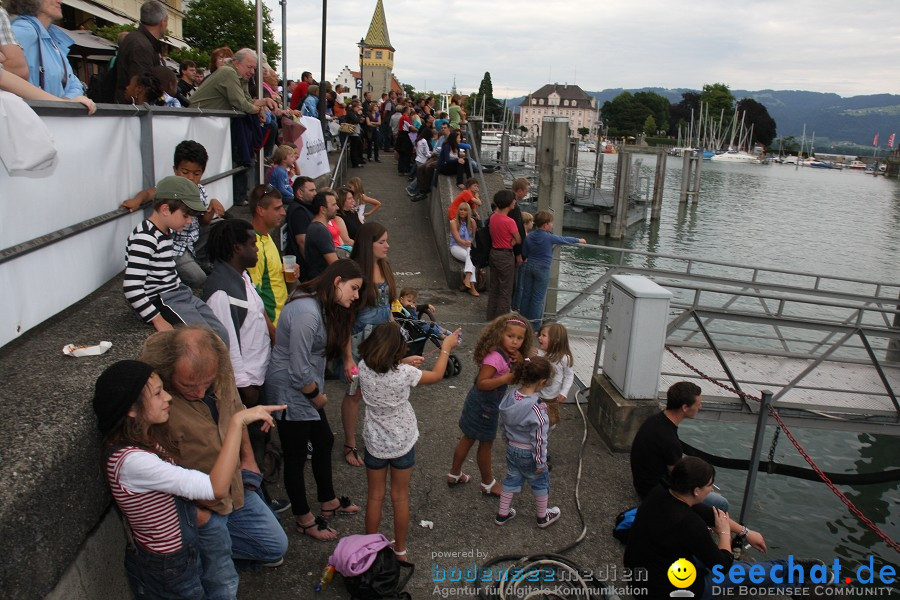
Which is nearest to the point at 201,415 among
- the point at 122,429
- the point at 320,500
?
the point at 122,429

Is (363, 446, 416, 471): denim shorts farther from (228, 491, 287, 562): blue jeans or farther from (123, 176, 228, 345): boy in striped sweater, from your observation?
(123, 176, 228, 345): boy in striped sweater

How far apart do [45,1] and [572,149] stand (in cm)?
4401

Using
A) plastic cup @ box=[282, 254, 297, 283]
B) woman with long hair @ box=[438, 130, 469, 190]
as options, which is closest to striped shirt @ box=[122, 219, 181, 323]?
plastic cup @ box=[282, 254, 297, 283]

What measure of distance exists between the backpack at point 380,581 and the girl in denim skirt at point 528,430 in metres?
1.08

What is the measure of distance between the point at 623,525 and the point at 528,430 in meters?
0.92

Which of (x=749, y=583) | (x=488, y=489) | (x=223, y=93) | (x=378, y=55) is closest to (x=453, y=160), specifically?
(x=223, y=93)

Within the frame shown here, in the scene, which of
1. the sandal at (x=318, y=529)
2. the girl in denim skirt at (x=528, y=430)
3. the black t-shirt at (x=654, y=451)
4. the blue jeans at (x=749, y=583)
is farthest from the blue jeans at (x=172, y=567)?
the black t-shirt at (x=654, y=451)

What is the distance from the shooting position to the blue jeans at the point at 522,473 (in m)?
4.42

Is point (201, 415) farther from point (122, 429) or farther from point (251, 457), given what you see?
point (251, 457)

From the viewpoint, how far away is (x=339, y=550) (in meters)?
3.71

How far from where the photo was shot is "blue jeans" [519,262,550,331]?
28.8 ft

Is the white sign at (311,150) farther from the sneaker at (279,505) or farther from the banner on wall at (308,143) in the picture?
the sneaker at (279,505)

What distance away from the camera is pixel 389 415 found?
3.91m

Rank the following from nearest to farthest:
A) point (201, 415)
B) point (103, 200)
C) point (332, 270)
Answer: point (201, 415), point (332, 270), point (103, 200)
